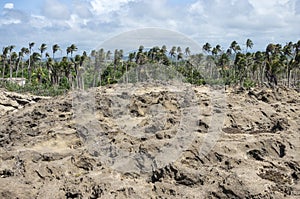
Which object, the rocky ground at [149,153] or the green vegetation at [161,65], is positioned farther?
the green vegetation at [161,65]

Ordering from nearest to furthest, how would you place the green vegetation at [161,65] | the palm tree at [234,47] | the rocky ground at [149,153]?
the rocky ground at [149,153]
the green vegetation at [161,65]
the palm tree at [234,47]

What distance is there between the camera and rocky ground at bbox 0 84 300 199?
11.8 m

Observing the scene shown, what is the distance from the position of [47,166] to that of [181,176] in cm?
459

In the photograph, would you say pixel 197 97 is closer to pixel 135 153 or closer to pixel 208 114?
pixel 208 114

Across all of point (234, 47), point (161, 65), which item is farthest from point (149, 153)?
point (234, 47)

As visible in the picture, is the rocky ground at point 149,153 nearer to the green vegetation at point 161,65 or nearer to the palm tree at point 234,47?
the green vegetation at point 161,65

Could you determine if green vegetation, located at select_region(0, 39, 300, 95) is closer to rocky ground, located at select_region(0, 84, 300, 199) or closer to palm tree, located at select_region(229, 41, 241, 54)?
palm tree, located at select_region(229, 41, 241, 54)

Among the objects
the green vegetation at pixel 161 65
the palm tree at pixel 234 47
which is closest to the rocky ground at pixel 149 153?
the green vegetation at pixel 161 65

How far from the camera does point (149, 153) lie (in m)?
14.6

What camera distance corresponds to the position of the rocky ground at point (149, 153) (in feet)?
38.6

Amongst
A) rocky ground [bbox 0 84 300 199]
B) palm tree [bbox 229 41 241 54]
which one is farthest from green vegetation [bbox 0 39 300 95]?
rocky ground [bbox 0 84 300 199]

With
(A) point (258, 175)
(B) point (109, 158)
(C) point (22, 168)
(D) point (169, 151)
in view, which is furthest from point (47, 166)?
→ (A) point (258, 175)

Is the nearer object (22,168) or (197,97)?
(22,168)

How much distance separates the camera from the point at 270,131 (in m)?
21.9
